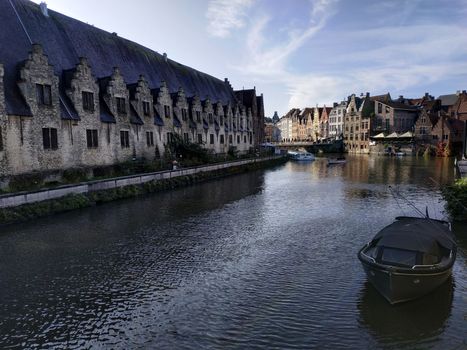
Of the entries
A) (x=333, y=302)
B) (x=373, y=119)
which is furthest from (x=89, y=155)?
(x=373, y=119)

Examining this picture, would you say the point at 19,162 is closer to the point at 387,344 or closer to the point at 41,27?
the point at 41,27

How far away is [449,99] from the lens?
364ft

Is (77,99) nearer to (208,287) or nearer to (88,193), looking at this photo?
(88,193)

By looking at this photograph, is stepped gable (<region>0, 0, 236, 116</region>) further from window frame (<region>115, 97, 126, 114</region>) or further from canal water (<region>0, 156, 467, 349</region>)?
canal water (<region>0, 156, 467, 349</region>)

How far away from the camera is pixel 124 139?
3744cm

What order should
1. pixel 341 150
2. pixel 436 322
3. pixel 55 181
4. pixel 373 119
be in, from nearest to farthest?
1. pixel 436 322
2. pixel 55 181
3. pixel 373 119
4. pixel 341 150

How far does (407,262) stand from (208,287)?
6610 mm

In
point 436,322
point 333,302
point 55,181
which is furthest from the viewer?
point 55,181

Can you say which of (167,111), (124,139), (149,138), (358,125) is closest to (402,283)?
(124,139)

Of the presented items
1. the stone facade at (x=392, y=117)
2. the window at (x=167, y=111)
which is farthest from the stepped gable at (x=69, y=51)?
the stone facade at (x=392, y=117)

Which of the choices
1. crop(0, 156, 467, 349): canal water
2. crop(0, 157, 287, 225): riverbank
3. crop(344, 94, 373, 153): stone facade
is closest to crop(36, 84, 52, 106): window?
crop(0, 157, 287, 225): riverbank

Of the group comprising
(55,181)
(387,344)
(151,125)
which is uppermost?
(151,125)

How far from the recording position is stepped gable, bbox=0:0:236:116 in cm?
2753

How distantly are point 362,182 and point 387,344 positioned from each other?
34800mm
